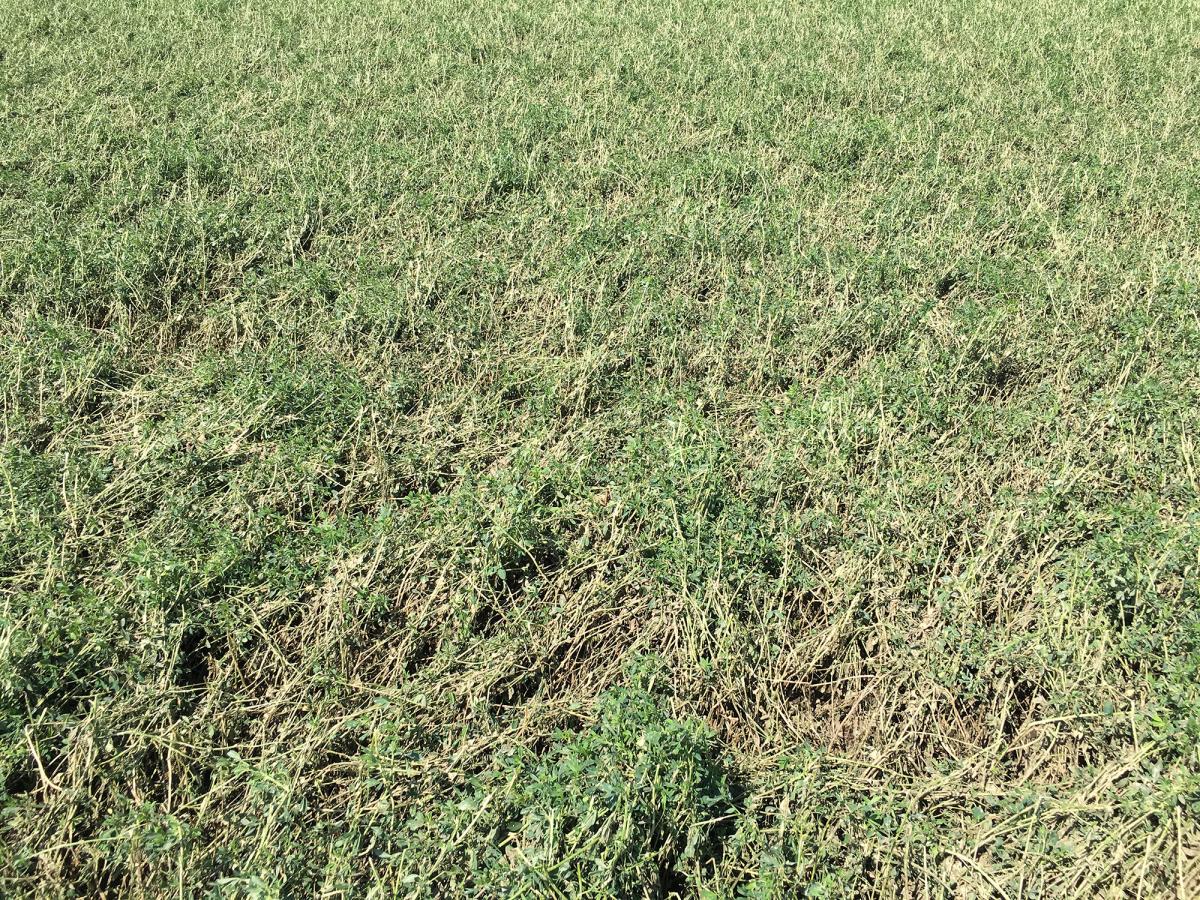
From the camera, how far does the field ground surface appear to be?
2.61 meters

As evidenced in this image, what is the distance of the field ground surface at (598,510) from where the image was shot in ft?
8.57

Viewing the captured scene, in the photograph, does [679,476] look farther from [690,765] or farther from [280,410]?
[280,410]

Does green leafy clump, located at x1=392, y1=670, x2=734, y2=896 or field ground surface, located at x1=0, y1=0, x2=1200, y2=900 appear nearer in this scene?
green leafy clump, located at x1=392, y1=670, x2=734, y2=896

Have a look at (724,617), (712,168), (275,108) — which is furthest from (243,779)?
(275,108)

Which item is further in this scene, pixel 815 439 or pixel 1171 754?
pixel 815 439

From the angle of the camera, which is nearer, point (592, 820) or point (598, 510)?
point (592, 820)

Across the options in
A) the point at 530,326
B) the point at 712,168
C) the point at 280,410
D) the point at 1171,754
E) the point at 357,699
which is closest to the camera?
the point at 1171,754

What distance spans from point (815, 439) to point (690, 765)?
2053mm

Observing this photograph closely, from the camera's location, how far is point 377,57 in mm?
Answer: 9461

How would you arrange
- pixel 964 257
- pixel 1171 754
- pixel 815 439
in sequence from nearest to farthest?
pixel 1171 754
pixel 815 439
pixel 964 257

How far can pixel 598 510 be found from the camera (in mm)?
3773

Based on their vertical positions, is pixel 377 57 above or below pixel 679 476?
above

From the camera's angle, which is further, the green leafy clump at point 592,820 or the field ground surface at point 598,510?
the field ground surface at point 598,510

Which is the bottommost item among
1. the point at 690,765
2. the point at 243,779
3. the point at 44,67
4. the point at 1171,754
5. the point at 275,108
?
the point at 1171,754
